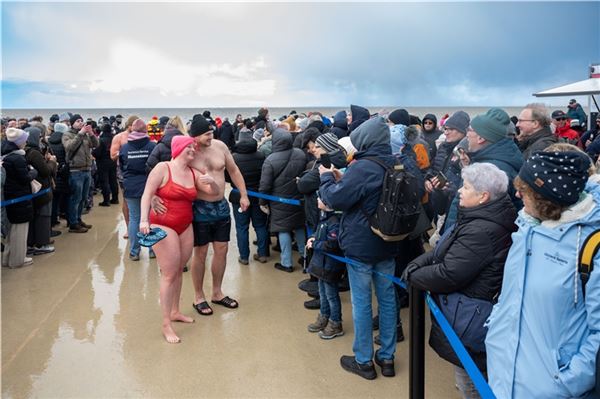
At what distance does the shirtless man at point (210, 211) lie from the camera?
449 cm

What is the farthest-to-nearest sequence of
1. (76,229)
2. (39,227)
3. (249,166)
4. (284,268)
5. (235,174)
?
(76,229), (39,227), (249,166), (284,268), (235,174)

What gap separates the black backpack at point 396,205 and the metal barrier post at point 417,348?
2.08 feet

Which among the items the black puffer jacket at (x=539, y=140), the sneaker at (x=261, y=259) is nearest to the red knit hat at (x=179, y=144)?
the sneaker at (x=261, y=259)

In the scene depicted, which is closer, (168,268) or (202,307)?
(168,268)

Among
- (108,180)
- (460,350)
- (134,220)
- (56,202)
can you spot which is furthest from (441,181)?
(108,180)

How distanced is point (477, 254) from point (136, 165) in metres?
5.05

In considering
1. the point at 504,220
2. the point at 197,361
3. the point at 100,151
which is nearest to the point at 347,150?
the point at 504,220

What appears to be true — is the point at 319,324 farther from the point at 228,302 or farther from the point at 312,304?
the point at 228,302

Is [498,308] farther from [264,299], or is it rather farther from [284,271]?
[284,271]

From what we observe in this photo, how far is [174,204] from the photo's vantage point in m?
4.22

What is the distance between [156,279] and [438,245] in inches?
164

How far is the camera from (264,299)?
207 inches

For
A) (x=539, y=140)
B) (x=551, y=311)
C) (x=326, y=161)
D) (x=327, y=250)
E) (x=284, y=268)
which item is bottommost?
(x=284, y=268)

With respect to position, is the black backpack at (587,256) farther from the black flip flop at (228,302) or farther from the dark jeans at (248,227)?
the dark jeans at (248,227)
